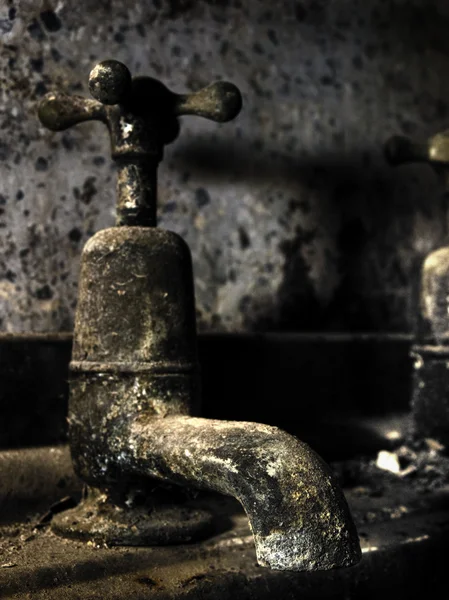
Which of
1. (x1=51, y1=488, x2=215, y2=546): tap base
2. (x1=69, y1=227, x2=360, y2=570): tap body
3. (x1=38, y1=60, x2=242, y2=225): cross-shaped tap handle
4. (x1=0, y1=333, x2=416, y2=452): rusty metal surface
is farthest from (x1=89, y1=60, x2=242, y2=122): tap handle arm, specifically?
(x1=51, y1=488, x2=215, y2=546): tap base

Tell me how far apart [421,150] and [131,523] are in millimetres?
769

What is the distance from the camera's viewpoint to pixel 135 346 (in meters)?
0.88

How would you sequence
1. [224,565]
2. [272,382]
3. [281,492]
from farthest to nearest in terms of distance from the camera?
[272,382], [224,565], [281,492]

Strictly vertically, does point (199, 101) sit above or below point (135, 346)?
above

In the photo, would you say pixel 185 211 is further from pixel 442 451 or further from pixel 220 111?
pixel 442 451

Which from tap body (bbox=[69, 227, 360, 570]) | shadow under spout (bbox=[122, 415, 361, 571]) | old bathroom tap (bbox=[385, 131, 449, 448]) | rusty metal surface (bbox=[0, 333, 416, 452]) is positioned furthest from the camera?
old bathroom tap (bbox=[385, 131, 449, 448])

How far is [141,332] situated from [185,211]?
34 cm

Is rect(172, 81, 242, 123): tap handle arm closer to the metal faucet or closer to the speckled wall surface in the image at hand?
the metal faucet

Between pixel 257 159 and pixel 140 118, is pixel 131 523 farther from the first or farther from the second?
pixel 257 159

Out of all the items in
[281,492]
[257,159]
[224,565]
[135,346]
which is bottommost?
[224,565]

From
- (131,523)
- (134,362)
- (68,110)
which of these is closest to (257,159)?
(68,110)

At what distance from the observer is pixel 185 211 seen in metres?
1.18

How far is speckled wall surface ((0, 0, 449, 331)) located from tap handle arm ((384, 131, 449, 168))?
0.22 feet

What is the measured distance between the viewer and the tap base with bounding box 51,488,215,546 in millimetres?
866
